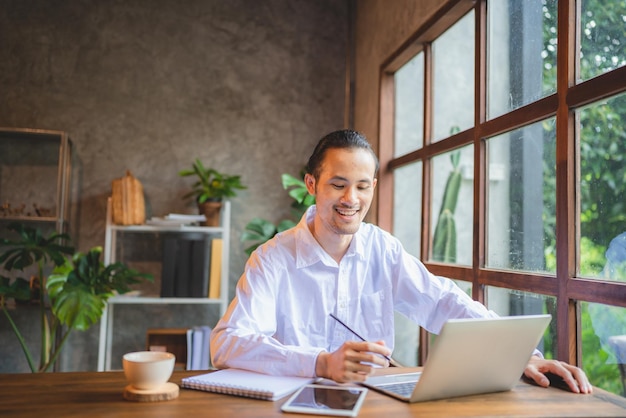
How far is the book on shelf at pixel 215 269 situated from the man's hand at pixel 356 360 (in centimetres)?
242

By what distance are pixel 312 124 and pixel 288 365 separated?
2.93 metres

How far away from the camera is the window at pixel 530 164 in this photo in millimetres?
1662

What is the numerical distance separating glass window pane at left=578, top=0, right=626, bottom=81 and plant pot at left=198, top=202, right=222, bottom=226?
2.44 metres

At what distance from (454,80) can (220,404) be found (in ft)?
7.34

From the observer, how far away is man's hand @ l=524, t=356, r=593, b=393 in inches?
53.1

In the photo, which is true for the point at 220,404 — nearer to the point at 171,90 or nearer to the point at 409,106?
the point at 409,106

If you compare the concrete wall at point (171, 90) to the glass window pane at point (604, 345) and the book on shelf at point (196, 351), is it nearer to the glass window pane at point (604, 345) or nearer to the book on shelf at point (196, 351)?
the book on shelf at point (196, 351)

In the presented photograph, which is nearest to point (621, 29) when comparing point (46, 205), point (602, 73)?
point (602, 73)

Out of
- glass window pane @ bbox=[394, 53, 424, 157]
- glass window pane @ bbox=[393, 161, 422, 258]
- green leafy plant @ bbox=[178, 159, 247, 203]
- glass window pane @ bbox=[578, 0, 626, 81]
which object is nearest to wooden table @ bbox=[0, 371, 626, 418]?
glass window pane @ bbox=[578, 0, 626, 81]

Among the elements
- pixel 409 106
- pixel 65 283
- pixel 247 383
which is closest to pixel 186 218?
pixel 65 283

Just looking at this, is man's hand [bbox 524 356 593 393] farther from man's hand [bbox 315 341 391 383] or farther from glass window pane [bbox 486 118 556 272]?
glass window pane [bbox 486 118 556 272]

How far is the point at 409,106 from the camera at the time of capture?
11.0 ft

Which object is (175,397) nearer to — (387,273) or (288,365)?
(288,365)

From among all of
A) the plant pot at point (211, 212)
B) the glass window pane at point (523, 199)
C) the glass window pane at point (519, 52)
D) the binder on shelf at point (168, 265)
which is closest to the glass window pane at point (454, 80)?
the glass window pane at point (519, 52)
